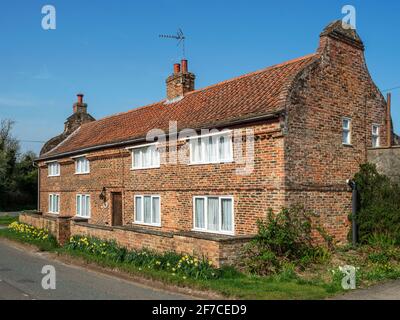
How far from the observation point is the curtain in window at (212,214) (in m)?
15.7

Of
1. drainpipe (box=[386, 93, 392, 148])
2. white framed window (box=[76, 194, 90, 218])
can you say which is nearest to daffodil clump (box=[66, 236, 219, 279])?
white framed window (box=[76, 194, 90, 218])

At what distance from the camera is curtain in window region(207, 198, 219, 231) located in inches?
619

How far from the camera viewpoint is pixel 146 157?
63.9 ft

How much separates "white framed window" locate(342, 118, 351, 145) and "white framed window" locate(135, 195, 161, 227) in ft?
24.7

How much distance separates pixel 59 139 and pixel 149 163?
14250mm

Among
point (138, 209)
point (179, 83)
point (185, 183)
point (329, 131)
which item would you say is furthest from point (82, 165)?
point (329, 131)

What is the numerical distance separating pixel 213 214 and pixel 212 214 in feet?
0.19

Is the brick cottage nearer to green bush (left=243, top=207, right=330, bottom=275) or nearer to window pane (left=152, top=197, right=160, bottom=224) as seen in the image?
window pane (left=152, top=197, right=160, bottom=224)

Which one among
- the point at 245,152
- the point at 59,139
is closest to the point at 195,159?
the point at 245,152

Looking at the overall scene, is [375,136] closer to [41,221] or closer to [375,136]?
[375,136]

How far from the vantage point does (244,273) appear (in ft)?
40.4

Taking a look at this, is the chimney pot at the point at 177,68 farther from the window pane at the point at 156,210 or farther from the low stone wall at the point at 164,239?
the low stone wall at the point at 164,239

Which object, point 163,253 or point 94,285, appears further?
point 163,253
